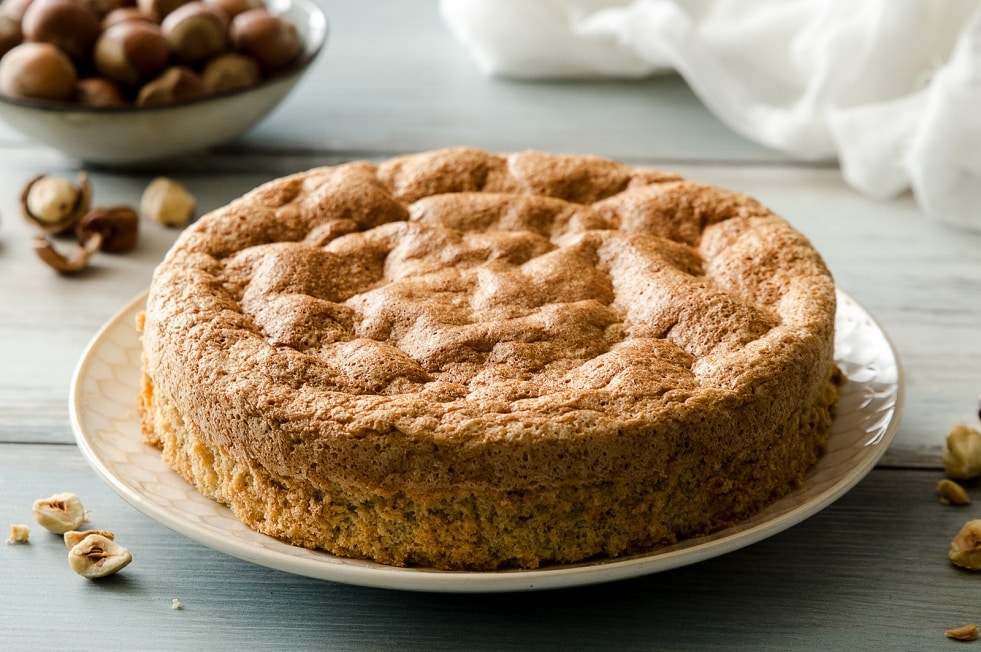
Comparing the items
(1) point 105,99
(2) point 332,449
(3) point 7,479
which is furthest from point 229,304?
(1) point 105,99

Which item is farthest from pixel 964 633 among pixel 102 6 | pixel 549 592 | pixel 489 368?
pixel 102 6

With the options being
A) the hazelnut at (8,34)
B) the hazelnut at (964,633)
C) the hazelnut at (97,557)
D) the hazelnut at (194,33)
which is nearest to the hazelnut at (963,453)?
the hazelnut at (964,633)

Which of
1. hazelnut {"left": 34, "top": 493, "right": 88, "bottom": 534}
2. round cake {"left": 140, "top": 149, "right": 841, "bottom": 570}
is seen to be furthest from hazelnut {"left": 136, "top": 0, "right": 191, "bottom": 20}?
hazelnut {"left": 34, "top": 493, "right": 88, "bottom": 534}

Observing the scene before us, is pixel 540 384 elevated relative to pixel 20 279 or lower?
elevated

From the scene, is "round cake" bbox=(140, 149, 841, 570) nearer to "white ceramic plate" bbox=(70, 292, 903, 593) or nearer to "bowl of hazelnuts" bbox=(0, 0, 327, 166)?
"white ceramic plate" bbox=(70, 292, 903, 593)

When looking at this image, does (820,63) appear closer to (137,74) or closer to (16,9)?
(137,74)

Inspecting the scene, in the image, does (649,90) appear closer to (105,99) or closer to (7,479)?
(105,99)
